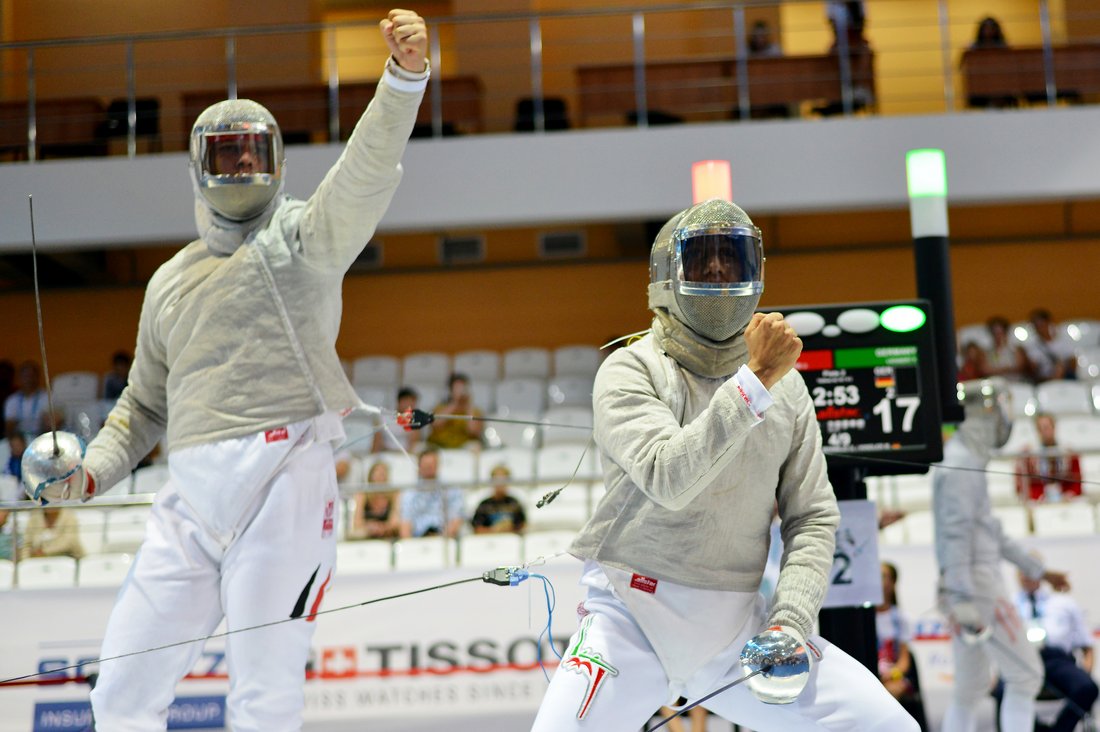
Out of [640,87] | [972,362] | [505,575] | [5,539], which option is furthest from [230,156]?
[972,362]

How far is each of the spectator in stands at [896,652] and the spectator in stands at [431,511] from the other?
76.6 inches

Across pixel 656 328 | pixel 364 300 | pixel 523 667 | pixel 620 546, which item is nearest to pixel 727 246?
pixel 656 328

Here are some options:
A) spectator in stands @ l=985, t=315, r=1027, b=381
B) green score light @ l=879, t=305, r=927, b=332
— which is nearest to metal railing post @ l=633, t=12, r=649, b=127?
spectator in stands @ l=985, t=315, r=1027, b=381

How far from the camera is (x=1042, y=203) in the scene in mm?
11570

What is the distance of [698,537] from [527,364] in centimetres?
774

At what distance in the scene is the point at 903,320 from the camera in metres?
3.58

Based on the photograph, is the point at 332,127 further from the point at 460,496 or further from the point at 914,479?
the point at 914,479

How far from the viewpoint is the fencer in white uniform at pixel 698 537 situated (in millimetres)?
2342

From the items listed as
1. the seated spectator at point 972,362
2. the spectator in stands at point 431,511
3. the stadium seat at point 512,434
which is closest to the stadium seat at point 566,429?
the stadium seat at point 512,434

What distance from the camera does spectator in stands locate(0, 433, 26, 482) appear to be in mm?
6746

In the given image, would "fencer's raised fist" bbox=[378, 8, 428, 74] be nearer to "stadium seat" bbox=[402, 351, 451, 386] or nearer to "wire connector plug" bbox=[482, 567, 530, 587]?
"wire connector plug" bbox=[482, 567, 530, 587]

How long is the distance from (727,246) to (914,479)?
3.82 metres

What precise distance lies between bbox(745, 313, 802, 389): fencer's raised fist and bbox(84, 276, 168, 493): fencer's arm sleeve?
1.50 metres

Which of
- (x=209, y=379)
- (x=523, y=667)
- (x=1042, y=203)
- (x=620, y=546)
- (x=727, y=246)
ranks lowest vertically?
(x=523, y=667)
